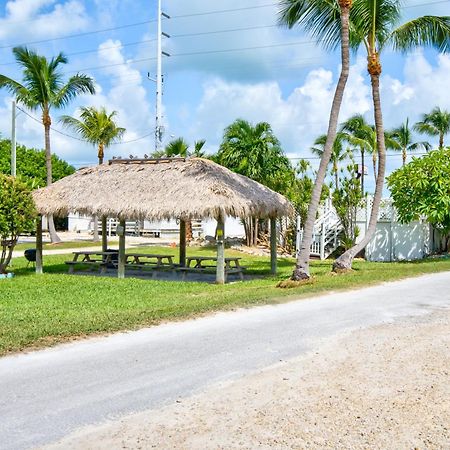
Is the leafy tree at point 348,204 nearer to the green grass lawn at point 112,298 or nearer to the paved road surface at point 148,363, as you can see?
the green grass lawn at point 112,298

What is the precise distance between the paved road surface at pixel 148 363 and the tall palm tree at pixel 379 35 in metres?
7.99

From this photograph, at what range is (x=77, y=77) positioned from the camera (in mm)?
29969

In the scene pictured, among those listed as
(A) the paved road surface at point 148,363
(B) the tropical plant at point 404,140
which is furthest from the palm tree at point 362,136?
(A) the paved road surface at point 148,363

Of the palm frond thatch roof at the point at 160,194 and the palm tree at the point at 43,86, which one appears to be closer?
the palm frond thatch roof at the point at 160,194

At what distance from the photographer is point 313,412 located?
536 centimetres

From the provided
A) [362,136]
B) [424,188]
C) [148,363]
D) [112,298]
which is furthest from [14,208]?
[362,136]

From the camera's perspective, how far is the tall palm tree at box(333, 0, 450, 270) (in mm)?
17969

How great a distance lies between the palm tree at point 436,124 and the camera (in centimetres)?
4409

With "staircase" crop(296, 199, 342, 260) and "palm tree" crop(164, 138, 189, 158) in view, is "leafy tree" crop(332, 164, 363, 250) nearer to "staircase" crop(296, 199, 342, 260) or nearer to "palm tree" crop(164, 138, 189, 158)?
"staircase" crop(296, 199, 342, 260)

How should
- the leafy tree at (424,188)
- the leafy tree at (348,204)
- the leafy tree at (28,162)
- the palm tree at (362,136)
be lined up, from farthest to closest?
the leafy tree at (28,162) < the palm tree at (362,136) < the leafy tree at (348,204) < the leafy tree at (424,188)

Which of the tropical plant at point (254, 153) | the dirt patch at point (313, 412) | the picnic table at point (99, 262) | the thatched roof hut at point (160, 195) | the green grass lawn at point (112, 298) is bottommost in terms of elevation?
the dirt patch at point (313, 412)

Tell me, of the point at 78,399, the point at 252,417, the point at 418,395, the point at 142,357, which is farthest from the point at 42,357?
the point at 418,395

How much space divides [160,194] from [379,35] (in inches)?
327

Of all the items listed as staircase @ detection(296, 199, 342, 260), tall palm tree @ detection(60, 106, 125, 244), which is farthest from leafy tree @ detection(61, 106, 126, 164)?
staircase @ detection(296, 199, 342, 260)
